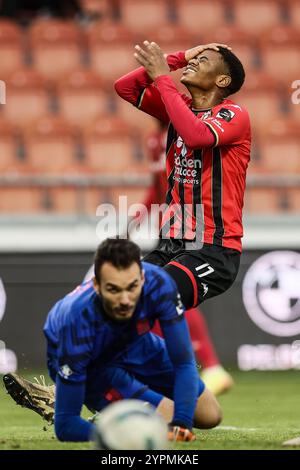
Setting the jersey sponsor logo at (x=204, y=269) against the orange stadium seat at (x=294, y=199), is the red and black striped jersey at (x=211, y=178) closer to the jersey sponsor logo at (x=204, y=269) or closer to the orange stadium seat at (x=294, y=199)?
the jersey sponsor logo at (x=204, y=269)

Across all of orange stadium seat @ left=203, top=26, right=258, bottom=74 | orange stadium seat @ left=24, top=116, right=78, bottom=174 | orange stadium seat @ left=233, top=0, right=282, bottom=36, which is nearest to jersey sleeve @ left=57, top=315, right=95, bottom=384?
orange stadium seat @ left=24, top=116, right=78, bottom=174

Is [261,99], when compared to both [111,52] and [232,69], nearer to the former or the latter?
[111,52]

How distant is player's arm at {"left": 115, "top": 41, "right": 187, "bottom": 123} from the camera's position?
613cm

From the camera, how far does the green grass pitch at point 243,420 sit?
5.29 metres

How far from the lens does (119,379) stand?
5.39m

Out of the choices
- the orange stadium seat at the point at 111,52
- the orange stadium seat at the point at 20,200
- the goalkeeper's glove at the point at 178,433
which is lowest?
the goalkeeper's glove at the point at 178,433

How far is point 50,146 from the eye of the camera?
12.3m

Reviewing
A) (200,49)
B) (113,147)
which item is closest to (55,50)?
(113,147)

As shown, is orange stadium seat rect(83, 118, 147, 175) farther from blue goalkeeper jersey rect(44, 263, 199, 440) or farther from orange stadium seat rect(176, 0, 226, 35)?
blue goalkeeper jersey rect(44, 263, 199, 440)

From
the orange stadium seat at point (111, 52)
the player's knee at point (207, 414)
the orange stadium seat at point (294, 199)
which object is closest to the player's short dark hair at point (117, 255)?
the player's knee at point (207, 414)

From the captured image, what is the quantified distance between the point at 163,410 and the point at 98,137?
7.24m

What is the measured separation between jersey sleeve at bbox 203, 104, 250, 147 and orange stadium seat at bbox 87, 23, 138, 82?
7903 millimetres

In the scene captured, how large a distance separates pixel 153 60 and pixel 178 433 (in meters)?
2.03
